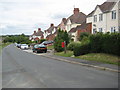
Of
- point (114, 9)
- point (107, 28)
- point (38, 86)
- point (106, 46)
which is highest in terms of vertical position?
point (114, 9)

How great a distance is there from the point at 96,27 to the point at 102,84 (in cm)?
3358

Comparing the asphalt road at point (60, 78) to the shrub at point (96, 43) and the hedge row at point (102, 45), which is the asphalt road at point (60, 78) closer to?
the hedge row at point (102, 45)

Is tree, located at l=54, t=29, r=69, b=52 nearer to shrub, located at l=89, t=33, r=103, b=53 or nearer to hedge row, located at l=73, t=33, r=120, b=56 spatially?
hedge row, located at l=73, t=33, r=120, b=56

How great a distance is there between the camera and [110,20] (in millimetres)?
35750

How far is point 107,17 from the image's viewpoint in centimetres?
3666

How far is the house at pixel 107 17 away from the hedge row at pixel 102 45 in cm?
1555

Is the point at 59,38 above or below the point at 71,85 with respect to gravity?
above

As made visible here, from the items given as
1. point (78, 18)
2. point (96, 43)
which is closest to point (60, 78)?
point (96, 43)

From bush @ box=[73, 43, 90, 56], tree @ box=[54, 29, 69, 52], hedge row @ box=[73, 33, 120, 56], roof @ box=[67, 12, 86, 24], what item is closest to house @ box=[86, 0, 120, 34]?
tree @ box=[54, 29, 69, 52]

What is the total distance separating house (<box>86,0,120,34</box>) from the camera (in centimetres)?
3416

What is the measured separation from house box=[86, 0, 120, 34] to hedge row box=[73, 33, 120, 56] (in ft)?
51.0

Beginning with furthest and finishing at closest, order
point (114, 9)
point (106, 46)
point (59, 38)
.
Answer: point (114, 9), point (59, 38), point (106, 46)

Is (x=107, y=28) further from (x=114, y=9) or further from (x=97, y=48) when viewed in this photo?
(x=97, y=48)

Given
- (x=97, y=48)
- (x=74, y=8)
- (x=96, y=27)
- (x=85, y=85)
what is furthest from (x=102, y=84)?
(x=74, y=8)
